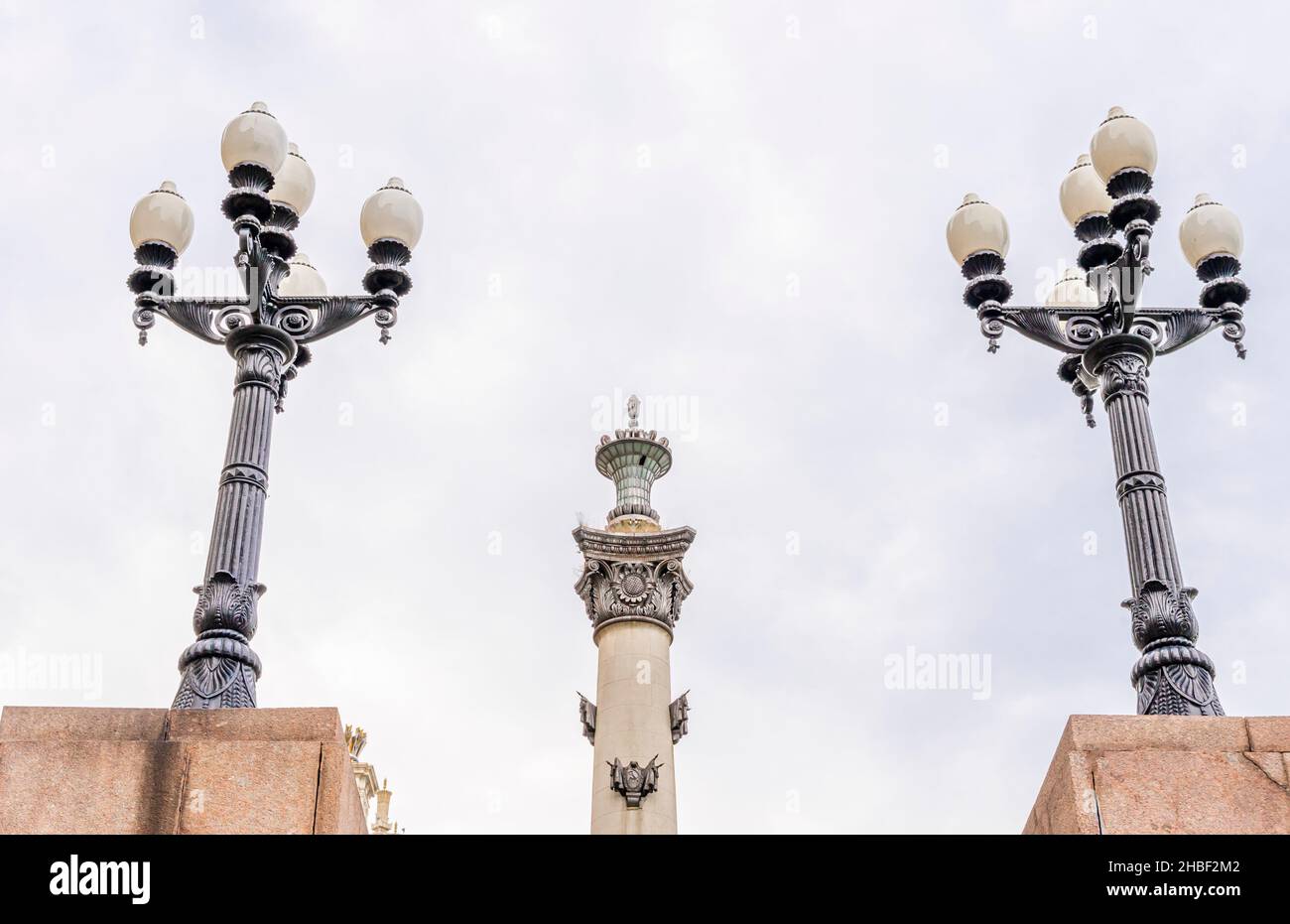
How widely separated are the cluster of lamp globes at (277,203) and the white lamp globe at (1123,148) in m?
5.65

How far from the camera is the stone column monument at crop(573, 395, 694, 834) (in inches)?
1015

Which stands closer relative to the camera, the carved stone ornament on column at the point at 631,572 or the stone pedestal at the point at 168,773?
the stone pedestal at the point at 168,773

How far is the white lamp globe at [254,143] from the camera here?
44.7 ft

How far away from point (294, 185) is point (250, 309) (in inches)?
72.4

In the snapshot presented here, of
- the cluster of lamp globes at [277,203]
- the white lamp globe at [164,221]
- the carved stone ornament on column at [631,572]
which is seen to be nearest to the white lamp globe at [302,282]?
the cluster of lamp globes at [277,203]

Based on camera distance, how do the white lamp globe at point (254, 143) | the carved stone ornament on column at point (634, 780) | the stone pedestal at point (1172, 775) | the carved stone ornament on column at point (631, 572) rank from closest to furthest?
the stone pedestal at point (1172, 775) → the white lamp globe at point (254, 143) → the carved stone ornament on column at point (634, 780) → the carved stone ornament on column at point (631, 572)

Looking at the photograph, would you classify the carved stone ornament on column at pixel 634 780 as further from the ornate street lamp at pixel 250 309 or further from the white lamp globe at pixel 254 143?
the white lamp globe at pixel 254 143

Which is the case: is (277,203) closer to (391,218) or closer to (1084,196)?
(391,218)

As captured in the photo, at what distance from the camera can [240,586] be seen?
1137 cm

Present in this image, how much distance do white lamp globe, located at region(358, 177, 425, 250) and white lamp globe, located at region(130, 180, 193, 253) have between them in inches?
56.5

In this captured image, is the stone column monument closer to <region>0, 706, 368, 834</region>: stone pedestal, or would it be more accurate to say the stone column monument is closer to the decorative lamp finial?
the decorative lamp finial
